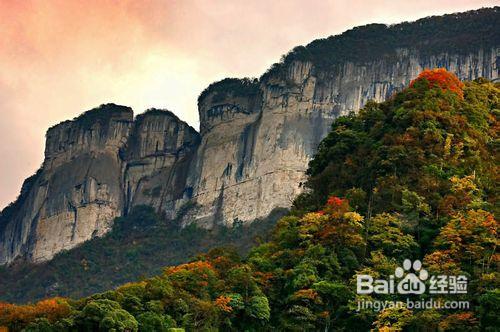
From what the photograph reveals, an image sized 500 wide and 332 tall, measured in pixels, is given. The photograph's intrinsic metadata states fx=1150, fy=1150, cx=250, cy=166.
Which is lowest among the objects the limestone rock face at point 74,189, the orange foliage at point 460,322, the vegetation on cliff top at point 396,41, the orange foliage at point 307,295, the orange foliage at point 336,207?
the orange foliage at point 460,322

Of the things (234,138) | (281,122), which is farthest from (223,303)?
(234,138)

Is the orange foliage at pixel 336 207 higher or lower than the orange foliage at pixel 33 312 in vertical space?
higher

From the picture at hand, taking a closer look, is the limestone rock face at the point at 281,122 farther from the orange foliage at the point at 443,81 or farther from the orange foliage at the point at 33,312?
the orange foliage at the point at 33,312

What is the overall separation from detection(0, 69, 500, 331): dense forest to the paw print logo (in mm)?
282

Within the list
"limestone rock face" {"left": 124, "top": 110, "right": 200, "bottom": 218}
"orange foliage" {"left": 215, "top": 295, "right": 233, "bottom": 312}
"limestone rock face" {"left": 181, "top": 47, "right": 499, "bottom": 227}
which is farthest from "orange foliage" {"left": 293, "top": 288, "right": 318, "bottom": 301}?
"limestone rock face" {"left": 124, "top": 110, "right": 200, "bottom": 218}

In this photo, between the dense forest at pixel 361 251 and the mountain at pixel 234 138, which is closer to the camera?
the dense forest at pixel 361 251

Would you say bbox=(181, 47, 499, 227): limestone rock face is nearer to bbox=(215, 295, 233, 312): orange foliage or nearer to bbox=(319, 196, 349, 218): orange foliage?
bbox=(319, 196, 349, 218): orange foliage

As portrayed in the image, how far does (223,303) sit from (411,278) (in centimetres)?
821

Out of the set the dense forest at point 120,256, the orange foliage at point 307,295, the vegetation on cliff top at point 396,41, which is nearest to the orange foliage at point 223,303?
the orange foliage at point 307,295

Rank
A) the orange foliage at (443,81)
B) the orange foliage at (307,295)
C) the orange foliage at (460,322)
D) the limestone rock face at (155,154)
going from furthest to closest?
the limestone rock face at (155,154)
the orange foliage at (443,81)
the orange foliage at (307,295)
the orange foliage at (460,322)

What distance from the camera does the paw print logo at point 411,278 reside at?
4894 cm

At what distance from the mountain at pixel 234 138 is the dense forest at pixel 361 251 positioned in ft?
192

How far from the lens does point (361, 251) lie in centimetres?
5275

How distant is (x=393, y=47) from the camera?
133 m
